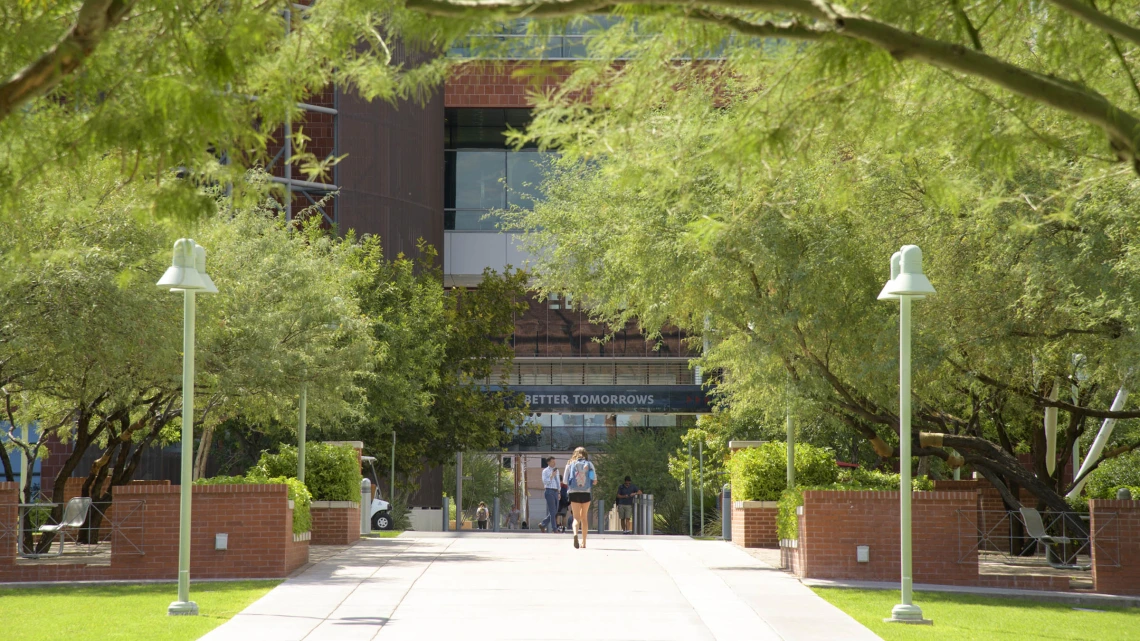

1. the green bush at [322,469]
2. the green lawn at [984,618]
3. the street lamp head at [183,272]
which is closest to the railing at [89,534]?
the green bush at [322,469]

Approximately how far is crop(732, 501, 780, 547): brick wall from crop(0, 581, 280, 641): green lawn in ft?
30.9

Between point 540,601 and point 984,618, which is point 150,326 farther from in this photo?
point 984,618

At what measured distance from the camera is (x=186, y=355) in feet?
42.5

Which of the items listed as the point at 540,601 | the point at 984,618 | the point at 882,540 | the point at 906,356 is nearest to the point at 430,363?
the point at 882,540

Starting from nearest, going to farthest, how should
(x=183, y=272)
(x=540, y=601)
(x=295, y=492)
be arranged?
(x=183, y=272)
(x=540, y=601)
(x=295, y=492)

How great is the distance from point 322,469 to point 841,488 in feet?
30.0

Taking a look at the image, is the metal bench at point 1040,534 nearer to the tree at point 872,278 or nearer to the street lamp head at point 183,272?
the tree at point 872,278

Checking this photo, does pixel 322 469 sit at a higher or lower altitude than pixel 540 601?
higher

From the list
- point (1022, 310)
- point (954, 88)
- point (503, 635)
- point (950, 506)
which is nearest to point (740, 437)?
point (950, 506)

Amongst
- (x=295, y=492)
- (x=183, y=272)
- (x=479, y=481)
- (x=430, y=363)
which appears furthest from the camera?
(x=479, y=481)

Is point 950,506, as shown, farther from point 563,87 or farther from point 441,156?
point 441,156

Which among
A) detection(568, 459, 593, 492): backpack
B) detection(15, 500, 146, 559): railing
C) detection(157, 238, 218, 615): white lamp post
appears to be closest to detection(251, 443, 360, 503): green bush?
detection(15, 500, 146, 559): railing

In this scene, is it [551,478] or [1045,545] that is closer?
[1045,545]

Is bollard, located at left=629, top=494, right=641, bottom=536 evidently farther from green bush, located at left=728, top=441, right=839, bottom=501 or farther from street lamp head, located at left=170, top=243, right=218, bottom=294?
street lamp head, located at left=170, top=243, right=218, bottom=294
